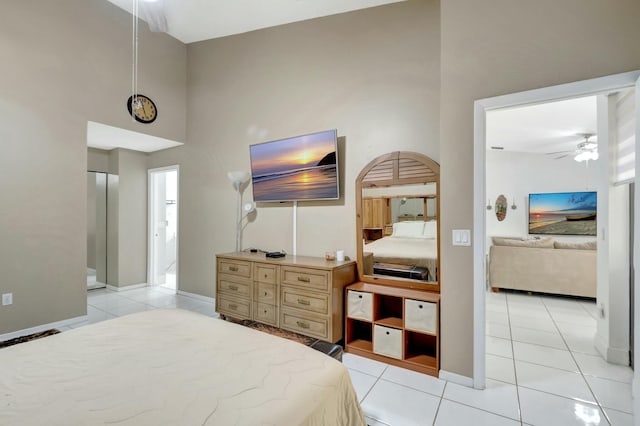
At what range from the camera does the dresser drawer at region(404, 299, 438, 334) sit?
2.34 meters

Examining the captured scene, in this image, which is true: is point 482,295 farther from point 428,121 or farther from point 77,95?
point 77,95

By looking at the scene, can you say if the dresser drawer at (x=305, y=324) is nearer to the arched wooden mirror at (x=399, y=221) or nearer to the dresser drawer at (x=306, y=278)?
the dresser drawer at (x=306, y=278)

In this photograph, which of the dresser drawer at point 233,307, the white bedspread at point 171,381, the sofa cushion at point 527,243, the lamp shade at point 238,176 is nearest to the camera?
A: the white bedspread at point 171,381

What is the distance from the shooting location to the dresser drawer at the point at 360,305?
8.65ft

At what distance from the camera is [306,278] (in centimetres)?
280

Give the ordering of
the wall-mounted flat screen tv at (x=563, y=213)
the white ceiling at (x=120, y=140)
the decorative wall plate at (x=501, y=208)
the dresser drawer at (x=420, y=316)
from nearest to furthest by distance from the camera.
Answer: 1. the dresser drawer at (x=420, y=316)
2. the white ceiling at (x=120, y=140)
3. the wall-mounted flat screen tv at (x=563, y=213)
4. the decorative wall plate at (x=501, y=208)

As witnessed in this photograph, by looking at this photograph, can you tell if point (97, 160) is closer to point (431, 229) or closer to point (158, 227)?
point (158, 227)

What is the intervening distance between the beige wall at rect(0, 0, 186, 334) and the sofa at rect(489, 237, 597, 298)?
19.1 ft

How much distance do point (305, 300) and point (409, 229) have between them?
1197mm

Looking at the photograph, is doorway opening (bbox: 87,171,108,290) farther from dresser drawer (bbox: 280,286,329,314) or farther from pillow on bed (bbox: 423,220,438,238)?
pillow on bed (bbox: 423,220,438,238)

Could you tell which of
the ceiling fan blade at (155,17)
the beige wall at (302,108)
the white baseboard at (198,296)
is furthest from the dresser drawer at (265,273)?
the ceiling fan blade at (155,17)

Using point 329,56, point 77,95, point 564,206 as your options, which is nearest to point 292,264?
point 329,56

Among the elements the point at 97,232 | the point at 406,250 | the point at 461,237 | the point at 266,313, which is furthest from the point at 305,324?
the point at 97,232

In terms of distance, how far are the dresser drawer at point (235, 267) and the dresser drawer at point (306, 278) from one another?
535 mm
